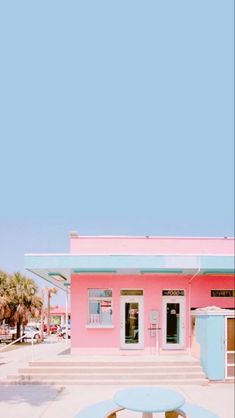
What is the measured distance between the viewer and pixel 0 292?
26.2 m

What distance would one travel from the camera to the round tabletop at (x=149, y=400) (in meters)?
6.44

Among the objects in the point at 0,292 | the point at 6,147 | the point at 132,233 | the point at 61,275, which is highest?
the point at 6,147

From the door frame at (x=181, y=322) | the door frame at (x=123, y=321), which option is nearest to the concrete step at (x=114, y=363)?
the door frame at (x=123, y=321)

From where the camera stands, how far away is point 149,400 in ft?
22.3

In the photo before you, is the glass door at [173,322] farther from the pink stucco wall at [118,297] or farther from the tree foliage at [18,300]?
the tree foliage at [18,300]

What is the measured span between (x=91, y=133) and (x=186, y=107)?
9.24ft

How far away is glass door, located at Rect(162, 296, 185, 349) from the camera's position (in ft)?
49.7

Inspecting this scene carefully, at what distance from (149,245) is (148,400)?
9491mm

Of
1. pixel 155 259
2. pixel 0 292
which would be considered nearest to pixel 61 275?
pixel 155 259

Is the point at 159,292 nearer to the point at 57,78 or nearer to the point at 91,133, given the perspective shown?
the point at 91,133

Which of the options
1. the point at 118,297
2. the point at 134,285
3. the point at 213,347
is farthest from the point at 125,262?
the point at 213,347

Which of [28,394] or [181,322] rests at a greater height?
[181,322]

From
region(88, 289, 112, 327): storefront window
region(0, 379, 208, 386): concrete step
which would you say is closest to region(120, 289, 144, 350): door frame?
region(88, 289, 112, 327): storefront window

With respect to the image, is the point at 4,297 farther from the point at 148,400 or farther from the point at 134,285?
the point at 148,400
